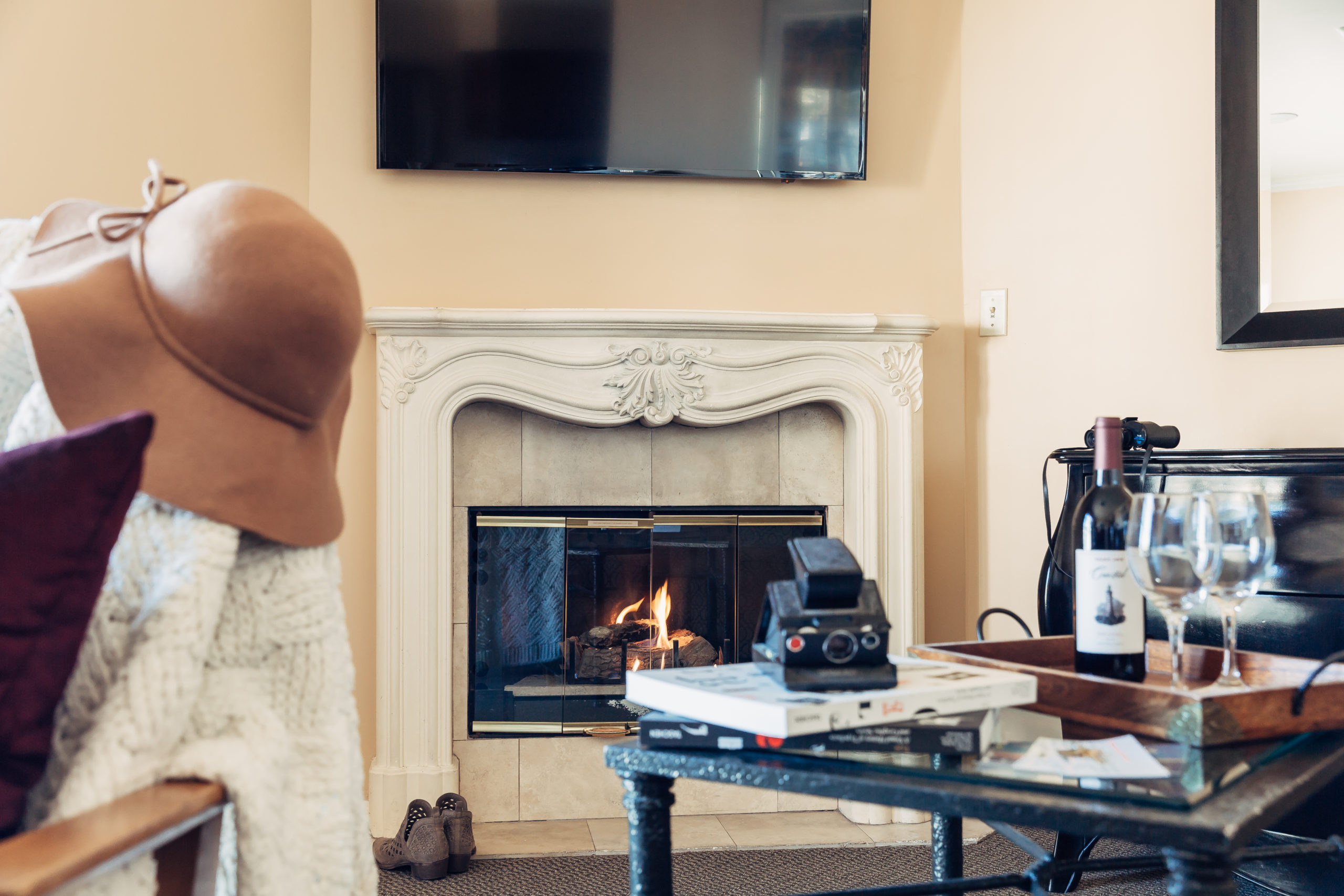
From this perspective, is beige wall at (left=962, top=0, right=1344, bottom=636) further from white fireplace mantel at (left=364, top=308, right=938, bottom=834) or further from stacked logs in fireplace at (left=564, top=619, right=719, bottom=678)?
stacked logs in fireplace at (left=564, top=619, right=719, bottom=678)

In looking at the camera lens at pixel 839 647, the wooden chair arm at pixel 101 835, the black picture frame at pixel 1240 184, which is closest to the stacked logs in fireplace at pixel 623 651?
the black picture frame at pixel 1240 184

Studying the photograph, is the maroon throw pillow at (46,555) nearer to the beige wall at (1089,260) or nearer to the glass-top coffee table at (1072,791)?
the glass-top coffee table at (1072,791)

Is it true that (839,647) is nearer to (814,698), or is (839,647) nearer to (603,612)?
(814,698)

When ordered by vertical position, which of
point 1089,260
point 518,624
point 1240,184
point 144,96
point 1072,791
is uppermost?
point 144,96

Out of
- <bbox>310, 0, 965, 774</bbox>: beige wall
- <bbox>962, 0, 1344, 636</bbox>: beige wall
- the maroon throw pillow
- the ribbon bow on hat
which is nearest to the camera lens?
the maroon throw pillow

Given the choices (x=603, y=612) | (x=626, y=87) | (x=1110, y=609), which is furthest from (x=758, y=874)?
(x=626, y=87)

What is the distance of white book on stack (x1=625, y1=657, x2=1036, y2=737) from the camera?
827 mm

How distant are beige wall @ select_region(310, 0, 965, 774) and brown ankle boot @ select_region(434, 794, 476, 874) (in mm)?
463

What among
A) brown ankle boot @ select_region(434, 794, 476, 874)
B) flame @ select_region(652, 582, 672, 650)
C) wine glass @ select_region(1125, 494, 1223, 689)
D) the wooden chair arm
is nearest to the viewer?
the wooden chair arm

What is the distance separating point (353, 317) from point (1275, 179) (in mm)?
2026

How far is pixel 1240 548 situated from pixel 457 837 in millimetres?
1721

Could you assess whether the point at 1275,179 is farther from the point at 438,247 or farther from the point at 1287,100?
the point at 438,247

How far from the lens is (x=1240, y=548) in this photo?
95cm

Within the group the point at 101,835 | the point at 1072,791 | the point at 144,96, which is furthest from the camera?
the point at 144,96
